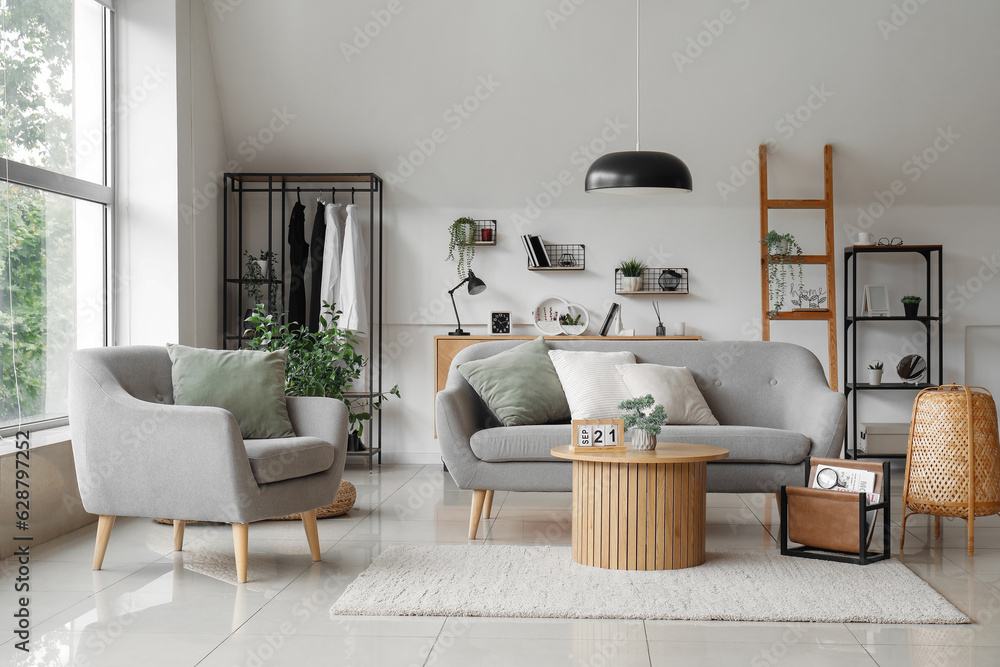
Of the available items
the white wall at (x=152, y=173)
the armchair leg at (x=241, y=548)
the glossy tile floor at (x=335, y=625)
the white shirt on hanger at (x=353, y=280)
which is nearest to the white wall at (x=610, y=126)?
the white shirt on hanger at (x=353, y=280)

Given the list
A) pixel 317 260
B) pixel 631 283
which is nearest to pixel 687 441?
pixel 631 283

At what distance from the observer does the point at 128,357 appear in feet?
10.9

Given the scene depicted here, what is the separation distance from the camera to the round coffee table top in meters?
3.01

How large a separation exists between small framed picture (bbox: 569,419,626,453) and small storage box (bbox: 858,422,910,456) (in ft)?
9.70

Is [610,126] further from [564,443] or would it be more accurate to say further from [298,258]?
[564,443]

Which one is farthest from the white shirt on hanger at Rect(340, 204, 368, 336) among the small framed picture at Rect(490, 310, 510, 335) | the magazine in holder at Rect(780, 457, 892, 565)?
the magazine in holder at Rect(780, 457, 892, 565)

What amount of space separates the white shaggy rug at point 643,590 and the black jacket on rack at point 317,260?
261cm

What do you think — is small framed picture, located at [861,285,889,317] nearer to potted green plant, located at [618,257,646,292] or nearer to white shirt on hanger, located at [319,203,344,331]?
potted green plant, located at [618,257,646,292]

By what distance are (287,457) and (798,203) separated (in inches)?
149

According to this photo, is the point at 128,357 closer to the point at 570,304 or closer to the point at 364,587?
the point at 364,587

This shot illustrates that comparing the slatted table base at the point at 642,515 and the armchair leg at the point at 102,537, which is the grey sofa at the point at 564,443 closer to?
the slatted table base at the point at 642,515

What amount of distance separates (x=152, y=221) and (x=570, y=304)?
8.73ft

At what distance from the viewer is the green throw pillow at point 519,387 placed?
3816 millimetres

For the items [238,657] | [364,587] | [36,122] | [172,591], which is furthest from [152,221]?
[238,657]
